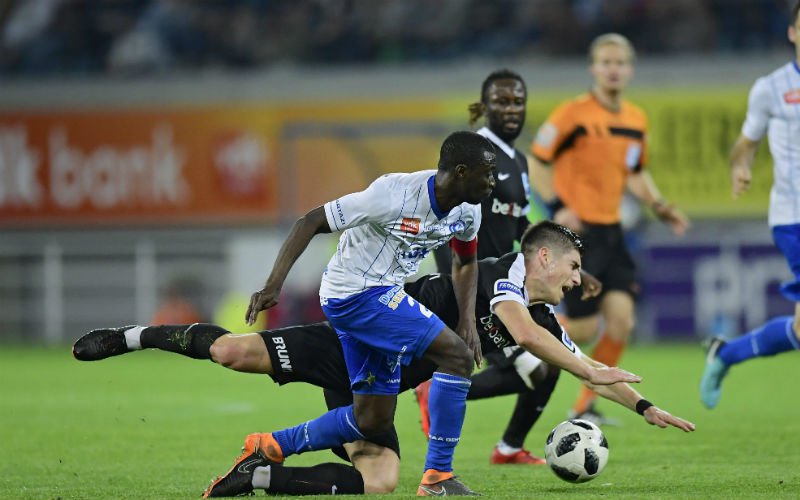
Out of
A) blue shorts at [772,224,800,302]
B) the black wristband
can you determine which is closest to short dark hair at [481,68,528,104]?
blue shorts at [772,224,800,302]

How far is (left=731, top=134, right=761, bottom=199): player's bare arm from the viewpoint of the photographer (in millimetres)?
7980

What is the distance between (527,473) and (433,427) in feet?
3.72

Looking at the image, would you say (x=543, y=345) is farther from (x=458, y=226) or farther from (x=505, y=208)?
(x=505, y=208)

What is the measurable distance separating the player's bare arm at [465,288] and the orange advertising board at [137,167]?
43.6ft

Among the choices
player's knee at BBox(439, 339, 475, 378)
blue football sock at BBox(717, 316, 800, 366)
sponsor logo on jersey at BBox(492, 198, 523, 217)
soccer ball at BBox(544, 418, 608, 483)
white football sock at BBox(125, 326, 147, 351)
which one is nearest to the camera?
player's knee at BBox(439, 339, 475, 378)

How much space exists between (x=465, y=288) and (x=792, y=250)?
2.61m

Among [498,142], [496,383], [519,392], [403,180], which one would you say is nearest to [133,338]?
[403,180]

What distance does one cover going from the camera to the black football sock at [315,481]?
5805 mm

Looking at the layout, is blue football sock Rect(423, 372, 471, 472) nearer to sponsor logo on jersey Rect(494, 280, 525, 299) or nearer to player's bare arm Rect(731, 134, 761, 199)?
sponsor logo on jersey Rect(494, 280, 525, 299)

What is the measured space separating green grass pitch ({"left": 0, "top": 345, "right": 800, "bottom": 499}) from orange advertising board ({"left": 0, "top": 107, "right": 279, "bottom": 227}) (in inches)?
202

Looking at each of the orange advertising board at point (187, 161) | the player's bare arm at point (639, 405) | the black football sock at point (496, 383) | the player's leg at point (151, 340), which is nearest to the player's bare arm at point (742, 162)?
the black football sock at point (496, 383)

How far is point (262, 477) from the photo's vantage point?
5801 mm

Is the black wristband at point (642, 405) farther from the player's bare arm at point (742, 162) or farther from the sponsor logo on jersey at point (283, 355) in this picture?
the player's bare arm at point (742, 162)

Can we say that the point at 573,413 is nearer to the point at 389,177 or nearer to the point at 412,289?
the point at 412,289
